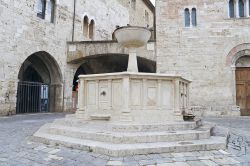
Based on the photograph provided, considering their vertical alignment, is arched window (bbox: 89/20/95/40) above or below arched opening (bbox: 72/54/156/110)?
above

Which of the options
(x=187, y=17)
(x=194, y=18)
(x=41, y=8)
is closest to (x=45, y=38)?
(x=41, y=8)

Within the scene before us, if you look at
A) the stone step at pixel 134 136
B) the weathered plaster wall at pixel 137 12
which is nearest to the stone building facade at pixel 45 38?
the weathered plaster wall at pixel 137 12

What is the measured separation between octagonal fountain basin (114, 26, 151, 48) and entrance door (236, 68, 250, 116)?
807 cm

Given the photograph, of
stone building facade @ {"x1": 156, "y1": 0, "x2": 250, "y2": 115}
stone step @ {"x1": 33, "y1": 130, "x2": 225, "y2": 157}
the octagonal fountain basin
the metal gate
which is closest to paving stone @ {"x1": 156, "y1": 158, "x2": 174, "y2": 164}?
stone step @ {"x1": 33, "y1": 130, "x2": 225, "y2": 157}

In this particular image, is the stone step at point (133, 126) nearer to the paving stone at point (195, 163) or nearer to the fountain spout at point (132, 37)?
the paving stone at point (195, 163)

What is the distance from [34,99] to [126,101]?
992cm

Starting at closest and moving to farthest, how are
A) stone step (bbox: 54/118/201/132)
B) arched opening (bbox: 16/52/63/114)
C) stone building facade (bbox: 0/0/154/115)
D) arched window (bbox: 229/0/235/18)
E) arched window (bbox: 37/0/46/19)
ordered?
stone step (bbox: 54/118/201/132)
stone building facade (bbox: 0/0/154/115)
arched window (bbox: 37/0/46/19)
arched window (bbox: 229/0/235/18)
arched opening (bbox: 16/52/63/114)

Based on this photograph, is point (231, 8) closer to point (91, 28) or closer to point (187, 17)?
point (187, 17)

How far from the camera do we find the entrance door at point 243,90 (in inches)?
463

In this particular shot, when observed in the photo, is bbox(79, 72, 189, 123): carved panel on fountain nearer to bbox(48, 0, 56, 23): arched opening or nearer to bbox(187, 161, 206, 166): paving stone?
bbox(187, 161, 206, 166): paving stone

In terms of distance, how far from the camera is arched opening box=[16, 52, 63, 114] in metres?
13.1

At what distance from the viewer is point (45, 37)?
1210 centimetres

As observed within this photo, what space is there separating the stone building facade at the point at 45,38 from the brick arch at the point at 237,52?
28.3ft

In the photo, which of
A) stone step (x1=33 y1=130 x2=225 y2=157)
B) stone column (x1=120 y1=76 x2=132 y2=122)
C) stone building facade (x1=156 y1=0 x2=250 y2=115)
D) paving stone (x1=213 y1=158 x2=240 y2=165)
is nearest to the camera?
paving stone (x1=213 y1=158 x2=240 y2=165)
